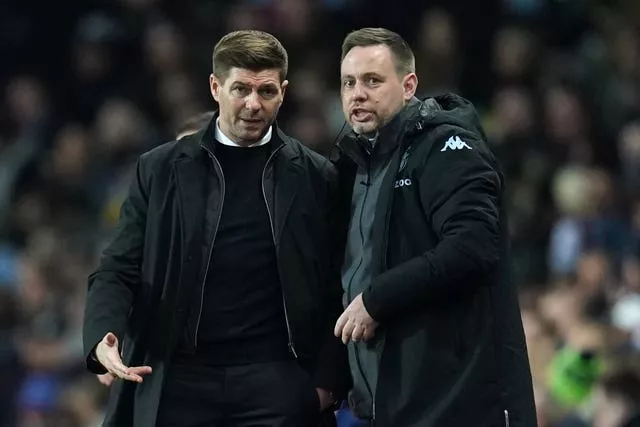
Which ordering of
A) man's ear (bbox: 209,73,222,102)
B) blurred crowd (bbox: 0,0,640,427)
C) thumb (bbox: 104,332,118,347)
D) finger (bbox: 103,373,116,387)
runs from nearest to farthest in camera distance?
1. thumb (bbox: 104,332,118,347)
2. man's ear (bbox: 209,73,222,102)
3. finger (bbox: 103,373,116,387)
4. blurred crowd (bbox: 0,0,640,427)

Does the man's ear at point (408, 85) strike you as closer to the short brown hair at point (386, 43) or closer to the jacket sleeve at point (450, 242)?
the short brown hair at point (386, 43)

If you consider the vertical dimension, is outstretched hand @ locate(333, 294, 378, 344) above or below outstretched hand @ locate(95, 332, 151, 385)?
above

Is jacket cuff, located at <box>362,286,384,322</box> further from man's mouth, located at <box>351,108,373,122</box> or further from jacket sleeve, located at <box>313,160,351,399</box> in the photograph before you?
man's mouth, located at <box>351,108,373,122</box>

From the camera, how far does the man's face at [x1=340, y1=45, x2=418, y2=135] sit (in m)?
5.00

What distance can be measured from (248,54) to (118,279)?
861 mm

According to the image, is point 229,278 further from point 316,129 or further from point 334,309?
point 316,129

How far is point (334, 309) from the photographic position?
206 inches

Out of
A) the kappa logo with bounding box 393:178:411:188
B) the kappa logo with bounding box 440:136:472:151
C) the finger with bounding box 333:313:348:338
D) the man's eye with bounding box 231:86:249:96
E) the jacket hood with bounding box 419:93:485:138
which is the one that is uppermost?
the man's eye with bounding box 231:86:249:96

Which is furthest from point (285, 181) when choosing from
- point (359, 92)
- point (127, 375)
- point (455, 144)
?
point (127, 375)

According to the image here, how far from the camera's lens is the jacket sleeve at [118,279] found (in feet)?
16.5

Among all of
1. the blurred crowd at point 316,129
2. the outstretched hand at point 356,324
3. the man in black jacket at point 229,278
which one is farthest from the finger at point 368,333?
the blurred crowd at point 316,129

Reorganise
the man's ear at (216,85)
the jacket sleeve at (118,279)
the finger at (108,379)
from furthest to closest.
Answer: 1. the finger at (108,379)
2. the man's ear at (216,85)
3. the jacket sleeve at (118,279)

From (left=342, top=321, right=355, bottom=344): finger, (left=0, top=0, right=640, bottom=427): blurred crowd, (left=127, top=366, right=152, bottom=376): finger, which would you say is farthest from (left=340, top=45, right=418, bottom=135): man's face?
(left=0, top=0, right=640, bottom=427): blurred crowd

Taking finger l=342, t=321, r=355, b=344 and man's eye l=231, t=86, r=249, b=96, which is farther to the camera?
man's eye l=231, t=86, r=249, b=96
